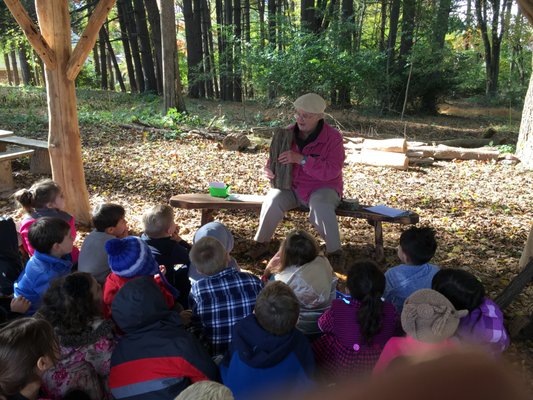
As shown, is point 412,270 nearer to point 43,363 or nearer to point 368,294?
point 368,294

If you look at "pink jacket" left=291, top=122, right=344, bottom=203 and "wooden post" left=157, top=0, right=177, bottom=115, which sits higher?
"wooden post" left=157, top=0, right=177, bottom=115

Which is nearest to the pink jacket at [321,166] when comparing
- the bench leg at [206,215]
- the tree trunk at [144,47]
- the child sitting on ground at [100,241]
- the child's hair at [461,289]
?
the bench leg at [206,215]

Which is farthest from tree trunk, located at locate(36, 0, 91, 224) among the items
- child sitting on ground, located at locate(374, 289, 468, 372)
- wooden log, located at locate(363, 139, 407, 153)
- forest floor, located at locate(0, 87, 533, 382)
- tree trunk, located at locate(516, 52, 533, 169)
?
tree trunk, located at locate(516, 52, 533, 169)

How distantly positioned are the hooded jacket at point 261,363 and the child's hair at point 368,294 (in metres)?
0.43

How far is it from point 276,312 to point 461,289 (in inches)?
43.2

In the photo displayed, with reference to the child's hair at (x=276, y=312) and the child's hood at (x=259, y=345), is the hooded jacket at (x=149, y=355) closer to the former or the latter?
the child's hood at (x=259, y=345)

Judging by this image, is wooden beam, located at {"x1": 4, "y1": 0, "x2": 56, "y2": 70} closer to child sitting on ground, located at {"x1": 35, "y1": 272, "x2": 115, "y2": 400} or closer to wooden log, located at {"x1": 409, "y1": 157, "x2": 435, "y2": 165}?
child sitting on ground, located at {"x1": 35, "y1": 272, "x2": 115, "y2": 400}

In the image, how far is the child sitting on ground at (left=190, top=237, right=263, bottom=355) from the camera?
→ 2643mm

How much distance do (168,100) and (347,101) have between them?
5.57m

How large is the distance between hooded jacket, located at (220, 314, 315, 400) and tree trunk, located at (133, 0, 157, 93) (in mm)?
19488

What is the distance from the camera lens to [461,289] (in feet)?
8.38

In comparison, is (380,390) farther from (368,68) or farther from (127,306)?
(368,68)

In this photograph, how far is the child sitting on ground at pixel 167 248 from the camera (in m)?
3.53

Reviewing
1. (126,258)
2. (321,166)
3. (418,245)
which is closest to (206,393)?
(126,258)
